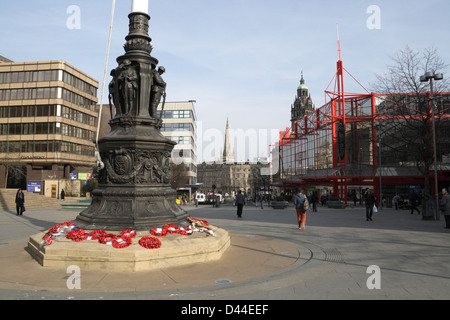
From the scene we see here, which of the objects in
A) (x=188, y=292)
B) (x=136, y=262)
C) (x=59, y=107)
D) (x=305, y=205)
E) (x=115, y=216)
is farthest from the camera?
(x=59, y=107)

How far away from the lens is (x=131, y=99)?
8742 millimetres

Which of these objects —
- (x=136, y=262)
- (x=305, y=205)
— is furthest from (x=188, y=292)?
(x=305, y=205)

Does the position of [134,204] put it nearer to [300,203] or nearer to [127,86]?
[127,86]

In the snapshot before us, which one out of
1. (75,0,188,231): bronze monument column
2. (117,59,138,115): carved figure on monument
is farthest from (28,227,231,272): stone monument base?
(117,59,138,115): carved figure on monument

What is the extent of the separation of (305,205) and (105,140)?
8671 millimetres

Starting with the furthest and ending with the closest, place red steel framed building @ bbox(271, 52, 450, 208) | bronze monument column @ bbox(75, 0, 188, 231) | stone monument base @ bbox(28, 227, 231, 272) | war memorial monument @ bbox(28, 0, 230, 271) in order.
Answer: red steel framed building @ bbox(271, 52, 450, 208) < bronze monument column @ bbox(75, 0, 188, 231) < war memorial monument @ bbox(28, 0, 230, 271) < stone monument base @ bbox(28, 227, 231, 272)

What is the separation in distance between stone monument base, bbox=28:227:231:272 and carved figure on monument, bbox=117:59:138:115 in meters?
3.44

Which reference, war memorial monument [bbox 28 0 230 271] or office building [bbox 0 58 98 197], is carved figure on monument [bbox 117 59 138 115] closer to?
war memorial monument [bbox 28 0 230 271]

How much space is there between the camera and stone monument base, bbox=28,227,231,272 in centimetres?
651

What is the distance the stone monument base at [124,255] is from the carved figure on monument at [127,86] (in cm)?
344

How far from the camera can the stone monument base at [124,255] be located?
6.51 metres

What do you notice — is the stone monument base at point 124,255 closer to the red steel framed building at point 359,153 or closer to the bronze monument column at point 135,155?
the bronze monument column at point 135,155

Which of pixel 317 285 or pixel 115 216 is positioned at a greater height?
pixel 115 216
